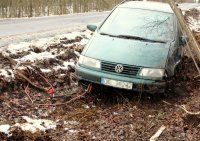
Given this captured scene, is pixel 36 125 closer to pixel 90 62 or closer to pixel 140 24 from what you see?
pixel 90 62

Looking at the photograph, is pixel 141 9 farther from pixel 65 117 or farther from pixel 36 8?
pixel 36 8

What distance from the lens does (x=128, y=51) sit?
313 inches

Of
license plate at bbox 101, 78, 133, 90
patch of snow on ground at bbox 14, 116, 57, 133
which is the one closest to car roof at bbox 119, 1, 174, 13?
license plate at bbox 101, 78, 133, 90

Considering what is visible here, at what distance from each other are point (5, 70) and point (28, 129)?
301 centimetres

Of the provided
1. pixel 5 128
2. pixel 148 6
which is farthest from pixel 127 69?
pixel 148 6

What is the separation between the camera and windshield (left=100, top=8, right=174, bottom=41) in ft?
28.5

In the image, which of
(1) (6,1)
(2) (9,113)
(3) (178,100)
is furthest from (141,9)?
(1) (6,1)

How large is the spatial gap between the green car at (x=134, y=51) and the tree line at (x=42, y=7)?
23.3 m

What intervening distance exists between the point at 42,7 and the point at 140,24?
94.5 ft

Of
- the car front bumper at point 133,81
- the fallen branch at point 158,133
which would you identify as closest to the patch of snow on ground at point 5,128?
the car front bumper at point 133,81

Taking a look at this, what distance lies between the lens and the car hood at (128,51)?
7.76m

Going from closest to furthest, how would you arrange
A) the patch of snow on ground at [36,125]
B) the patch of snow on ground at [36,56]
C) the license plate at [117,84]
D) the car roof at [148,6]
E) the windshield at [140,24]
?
the patch of snow on ground at [36,125] → the license plate at [117,84] → the windshield at [140,24] → the car roof at [148,6] → the patch of snow on ground at [36,56]

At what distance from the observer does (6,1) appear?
32.8m

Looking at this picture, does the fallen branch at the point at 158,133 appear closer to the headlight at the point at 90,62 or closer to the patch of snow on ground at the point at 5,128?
the headlight at the point at 90,62
